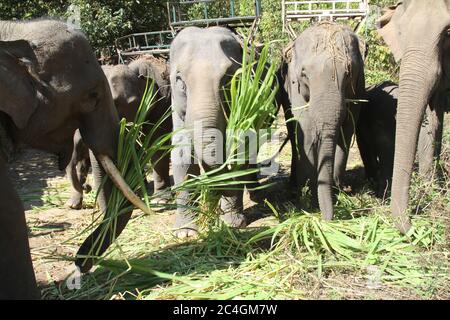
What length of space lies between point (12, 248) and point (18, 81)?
90 centimetres

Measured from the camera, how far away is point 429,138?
15.6ft

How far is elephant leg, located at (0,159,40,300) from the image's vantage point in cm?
282

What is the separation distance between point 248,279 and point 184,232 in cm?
111

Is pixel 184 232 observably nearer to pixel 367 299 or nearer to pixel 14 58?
pixel 367 299

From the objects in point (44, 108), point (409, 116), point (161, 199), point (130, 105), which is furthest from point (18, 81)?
point (130, 105)

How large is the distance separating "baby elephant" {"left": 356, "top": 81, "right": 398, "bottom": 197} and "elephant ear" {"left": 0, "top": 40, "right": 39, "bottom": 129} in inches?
140

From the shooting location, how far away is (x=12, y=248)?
286 cm

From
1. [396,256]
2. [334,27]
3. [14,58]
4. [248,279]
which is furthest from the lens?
[334,27]

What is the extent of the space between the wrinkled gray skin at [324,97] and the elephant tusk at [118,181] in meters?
1.75

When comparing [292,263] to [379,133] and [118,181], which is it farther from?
[379,133]

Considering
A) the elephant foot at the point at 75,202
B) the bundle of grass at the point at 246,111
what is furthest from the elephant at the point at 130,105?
the bundle of grass at the point at 246,111

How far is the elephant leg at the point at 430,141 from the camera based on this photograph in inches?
185

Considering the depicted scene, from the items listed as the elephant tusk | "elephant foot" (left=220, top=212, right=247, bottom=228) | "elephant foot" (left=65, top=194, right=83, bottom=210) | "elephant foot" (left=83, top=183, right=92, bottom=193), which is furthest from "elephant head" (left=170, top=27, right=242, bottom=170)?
"elephant foot" (left=83, top=183, right=92, bottom=193)
